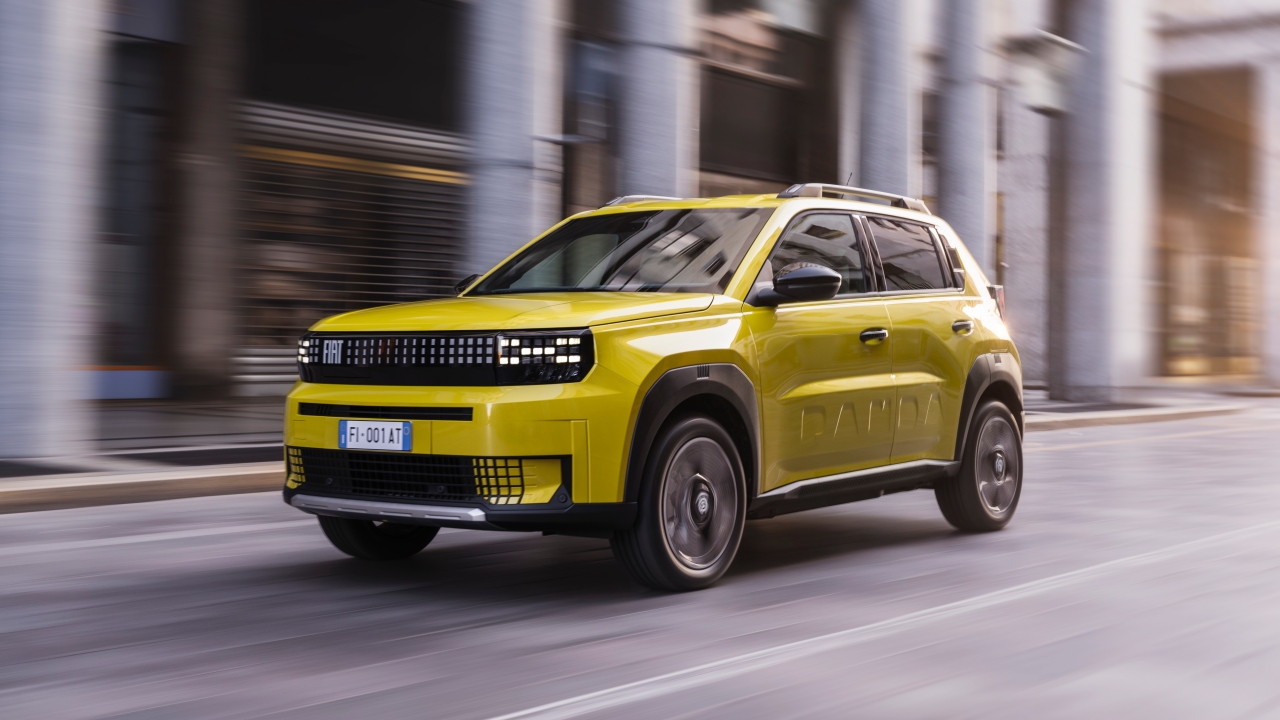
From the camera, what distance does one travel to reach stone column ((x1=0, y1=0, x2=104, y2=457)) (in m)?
9.28

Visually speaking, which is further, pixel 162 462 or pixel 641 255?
pixel 162 462

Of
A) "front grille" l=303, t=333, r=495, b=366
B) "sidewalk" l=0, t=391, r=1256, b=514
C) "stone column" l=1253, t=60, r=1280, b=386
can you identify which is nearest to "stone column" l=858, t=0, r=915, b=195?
"sidewalk" l=0, t=391, r=1256, b=514

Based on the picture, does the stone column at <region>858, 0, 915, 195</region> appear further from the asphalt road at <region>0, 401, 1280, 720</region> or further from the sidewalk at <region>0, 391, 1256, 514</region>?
the asphalt road at <region>0, 401, 1280, 720</region>

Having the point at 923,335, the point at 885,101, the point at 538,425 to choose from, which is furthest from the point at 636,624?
the point at 885,101

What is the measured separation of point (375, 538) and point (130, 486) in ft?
10.0

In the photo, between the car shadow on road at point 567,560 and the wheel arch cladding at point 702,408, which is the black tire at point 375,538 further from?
the wheel arch cladding at point 702,408

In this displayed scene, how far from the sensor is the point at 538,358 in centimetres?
513

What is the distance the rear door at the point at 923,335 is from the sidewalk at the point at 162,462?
15.4 ft

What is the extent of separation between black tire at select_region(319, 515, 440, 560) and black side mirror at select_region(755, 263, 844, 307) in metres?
1.80

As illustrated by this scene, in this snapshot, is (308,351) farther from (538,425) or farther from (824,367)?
A: (824,367)

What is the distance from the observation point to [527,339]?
16.8 ft

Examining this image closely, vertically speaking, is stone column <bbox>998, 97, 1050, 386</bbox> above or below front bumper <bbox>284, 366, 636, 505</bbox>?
above

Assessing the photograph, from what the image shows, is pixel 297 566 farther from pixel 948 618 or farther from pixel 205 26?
pixel 205 26

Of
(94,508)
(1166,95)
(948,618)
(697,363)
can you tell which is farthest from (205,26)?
(1166,95)
